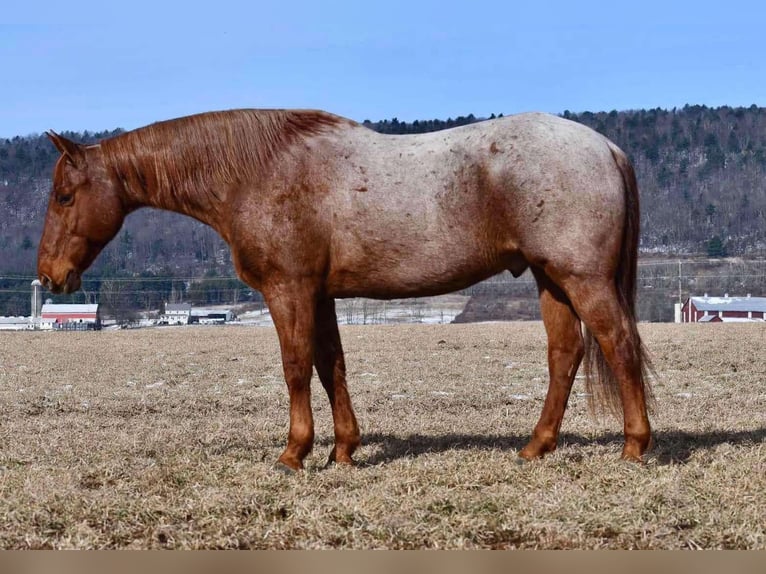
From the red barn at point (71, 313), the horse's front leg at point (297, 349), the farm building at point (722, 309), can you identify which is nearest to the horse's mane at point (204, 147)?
the horse's front leg at point (297, 349)

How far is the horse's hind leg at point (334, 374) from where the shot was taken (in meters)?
5.79

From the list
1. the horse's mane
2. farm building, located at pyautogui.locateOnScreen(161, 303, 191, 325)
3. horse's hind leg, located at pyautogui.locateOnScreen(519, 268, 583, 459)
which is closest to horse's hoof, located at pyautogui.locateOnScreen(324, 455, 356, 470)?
horse's hind leg, located at pyautogui.locateOnScreen(519, 268, 583, 459)

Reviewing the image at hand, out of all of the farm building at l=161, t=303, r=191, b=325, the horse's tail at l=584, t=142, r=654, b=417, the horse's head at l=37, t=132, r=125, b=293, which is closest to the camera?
the horse's tail at l=584, t=142, r=654, b=417

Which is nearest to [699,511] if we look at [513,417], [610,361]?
[610,361]

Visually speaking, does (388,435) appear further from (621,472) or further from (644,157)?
(644,157)

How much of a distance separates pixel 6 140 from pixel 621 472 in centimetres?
20186

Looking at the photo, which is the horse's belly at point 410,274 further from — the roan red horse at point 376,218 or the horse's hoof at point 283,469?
the horse's hoof at point 283,469

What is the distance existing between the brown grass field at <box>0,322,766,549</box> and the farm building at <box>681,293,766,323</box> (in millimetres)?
38503

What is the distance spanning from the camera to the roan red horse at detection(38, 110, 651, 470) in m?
5.18

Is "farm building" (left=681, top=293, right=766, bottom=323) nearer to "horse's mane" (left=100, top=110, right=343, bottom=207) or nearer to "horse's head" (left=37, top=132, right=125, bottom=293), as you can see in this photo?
"horse's mane" (left=100, top=110, right=343, bottom=207)

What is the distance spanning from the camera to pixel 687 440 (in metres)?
6.22

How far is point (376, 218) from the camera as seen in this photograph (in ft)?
17.7

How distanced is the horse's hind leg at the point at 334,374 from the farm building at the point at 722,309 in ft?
144

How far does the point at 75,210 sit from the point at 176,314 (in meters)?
49.4
